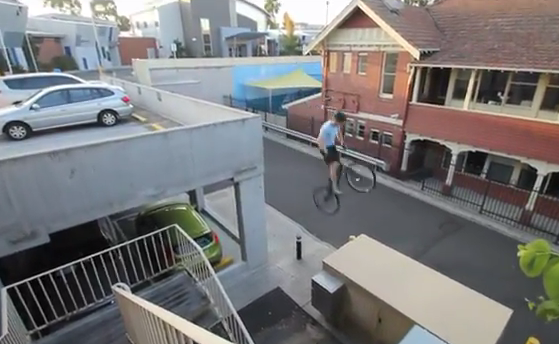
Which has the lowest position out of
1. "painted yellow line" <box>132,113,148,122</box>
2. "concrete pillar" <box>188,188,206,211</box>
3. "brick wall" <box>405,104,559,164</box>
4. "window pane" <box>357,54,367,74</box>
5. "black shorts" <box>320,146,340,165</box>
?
"concrete pillar" <box>188,188,206,211</box>

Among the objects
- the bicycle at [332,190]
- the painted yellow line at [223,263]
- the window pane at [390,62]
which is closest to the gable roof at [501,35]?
the window pane at [390,62]

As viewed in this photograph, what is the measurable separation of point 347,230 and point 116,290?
7.40 metres

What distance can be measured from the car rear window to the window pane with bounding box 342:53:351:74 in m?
11.0

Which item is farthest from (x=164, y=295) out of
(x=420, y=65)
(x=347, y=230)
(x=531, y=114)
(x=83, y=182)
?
(x=531, y=114)

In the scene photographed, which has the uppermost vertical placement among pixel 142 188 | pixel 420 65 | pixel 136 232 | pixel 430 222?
pixel 420 65

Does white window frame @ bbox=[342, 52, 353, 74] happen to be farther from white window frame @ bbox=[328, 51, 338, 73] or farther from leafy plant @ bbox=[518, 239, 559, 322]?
leafy plant @ bbox=[518, 239, 559, 322]

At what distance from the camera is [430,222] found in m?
10.2

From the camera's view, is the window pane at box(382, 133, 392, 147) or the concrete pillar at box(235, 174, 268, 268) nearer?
the concrete pillar at box(235, 174, 268, 268)

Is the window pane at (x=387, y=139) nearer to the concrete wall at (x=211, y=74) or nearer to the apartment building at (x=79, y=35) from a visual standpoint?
the concrete wall at (x=211, y=74)

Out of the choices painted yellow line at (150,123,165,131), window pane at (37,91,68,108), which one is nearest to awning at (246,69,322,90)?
painted yellow line at (150,123,165,131)

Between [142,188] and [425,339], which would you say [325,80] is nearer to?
[142,188]

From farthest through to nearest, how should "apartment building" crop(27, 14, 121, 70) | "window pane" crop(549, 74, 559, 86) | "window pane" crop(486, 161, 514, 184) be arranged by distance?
1. "apartment building" crop(27, 14, 121, 70)
2. "window pane" crop(486, 161, 514, 184)
3. "window pane" crop(549, 74, 559, 86)

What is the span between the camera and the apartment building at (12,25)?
845 inches

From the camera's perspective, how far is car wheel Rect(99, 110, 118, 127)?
895 cm
